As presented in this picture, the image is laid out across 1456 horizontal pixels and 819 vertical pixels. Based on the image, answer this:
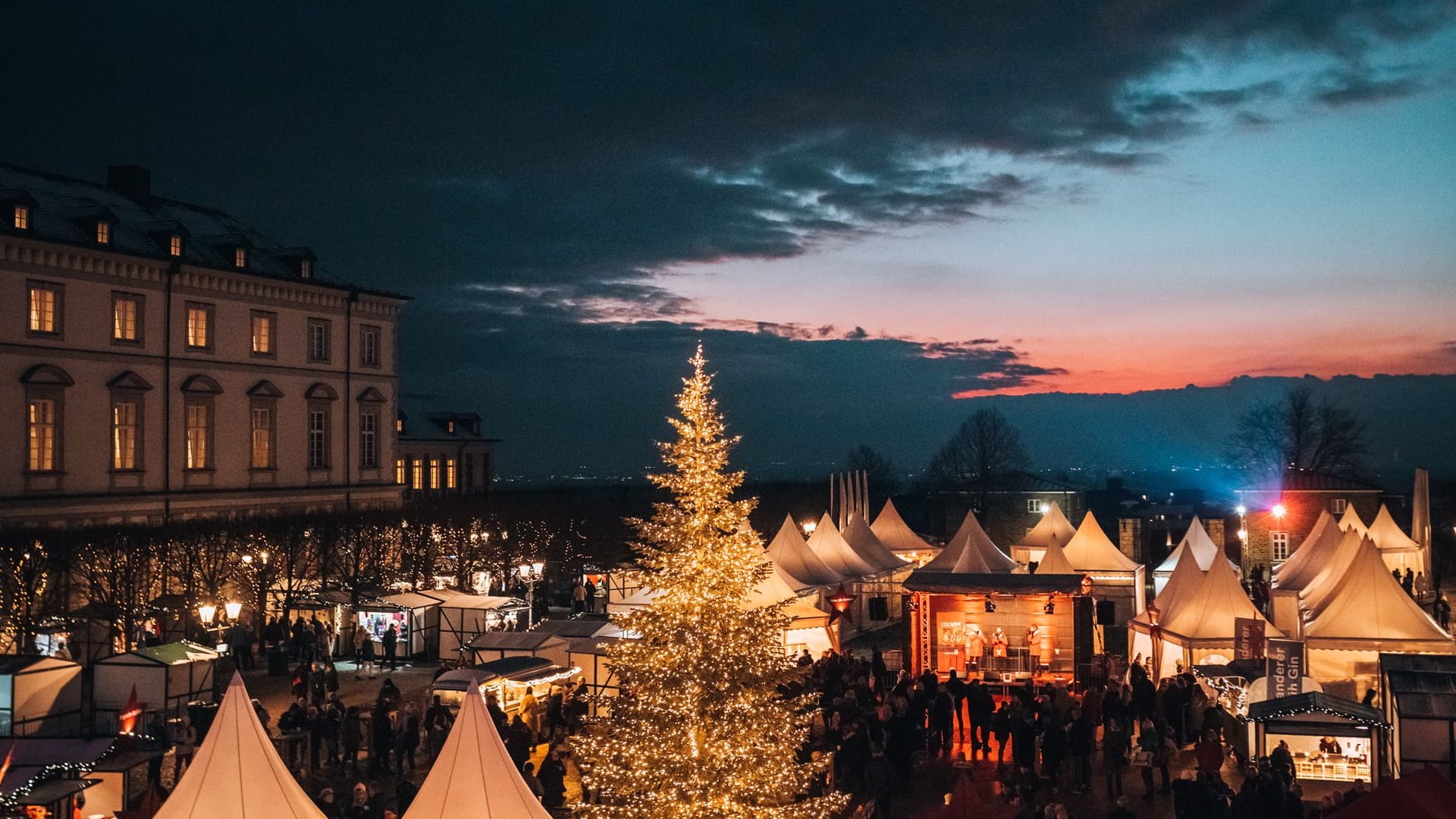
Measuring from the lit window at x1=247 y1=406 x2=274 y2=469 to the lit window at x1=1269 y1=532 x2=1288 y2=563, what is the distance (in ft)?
118

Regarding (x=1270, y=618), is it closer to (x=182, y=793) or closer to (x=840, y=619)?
(x=840, y=619)

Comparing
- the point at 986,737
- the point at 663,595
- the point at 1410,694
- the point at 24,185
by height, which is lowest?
the point at 986,737

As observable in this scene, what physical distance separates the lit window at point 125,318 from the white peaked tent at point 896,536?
944 inches

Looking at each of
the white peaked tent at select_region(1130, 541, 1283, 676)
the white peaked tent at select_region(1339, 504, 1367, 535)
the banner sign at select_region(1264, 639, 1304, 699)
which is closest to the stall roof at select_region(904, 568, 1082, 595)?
the white peaked tent at select_region(1130, 541, 1283, 676)

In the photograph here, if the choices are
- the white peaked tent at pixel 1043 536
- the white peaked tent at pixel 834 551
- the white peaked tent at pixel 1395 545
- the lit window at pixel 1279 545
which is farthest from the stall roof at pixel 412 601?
the lit window at pixel 1279 545

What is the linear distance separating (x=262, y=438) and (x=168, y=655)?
23.2 metres

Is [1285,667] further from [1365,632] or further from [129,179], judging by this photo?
[129,179]

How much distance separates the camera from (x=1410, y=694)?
1464 cm

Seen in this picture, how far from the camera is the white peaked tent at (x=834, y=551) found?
111ft

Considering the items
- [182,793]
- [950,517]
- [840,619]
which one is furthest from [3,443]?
[950,517]

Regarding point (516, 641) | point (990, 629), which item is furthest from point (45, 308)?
point (990, 629)

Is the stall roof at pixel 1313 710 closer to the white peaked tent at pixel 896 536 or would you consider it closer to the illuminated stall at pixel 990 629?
the illuminated stall at pixel 990 629

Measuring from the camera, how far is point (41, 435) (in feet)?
113

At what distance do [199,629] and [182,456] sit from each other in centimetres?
1172
